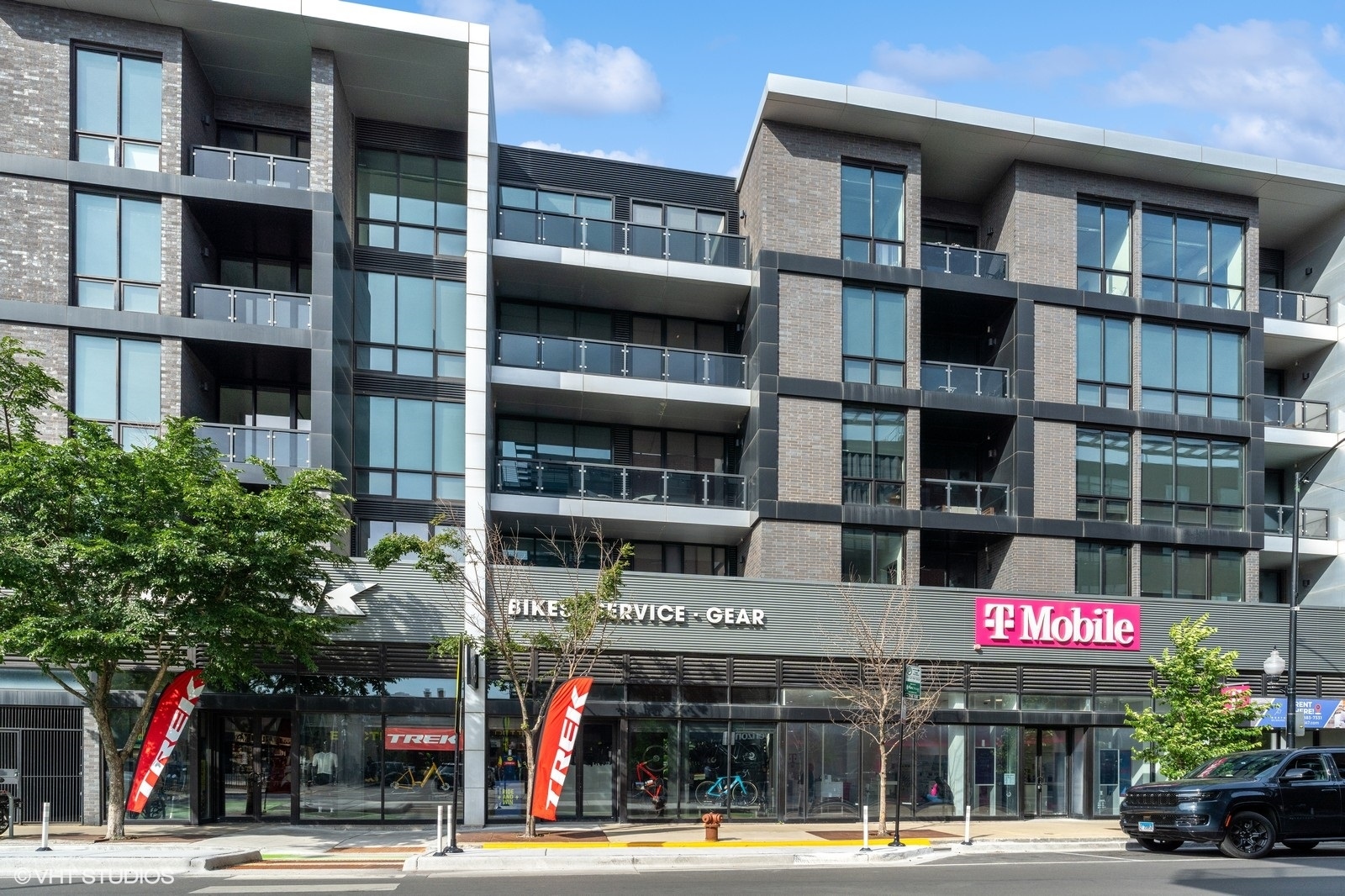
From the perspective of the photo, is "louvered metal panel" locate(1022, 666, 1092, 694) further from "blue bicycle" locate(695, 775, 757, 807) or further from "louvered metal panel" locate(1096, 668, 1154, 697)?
"blue bicycle" locate(695, 775, 757, 807)

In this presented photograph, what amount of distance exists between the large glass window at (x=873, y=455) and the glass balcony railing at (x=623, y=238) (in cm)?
499

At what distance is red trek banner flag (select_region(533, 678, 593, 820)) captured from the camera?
20.7 m

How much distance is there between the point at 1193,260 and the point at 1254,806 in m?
16.6

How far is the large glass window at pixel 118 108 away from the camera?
24.5m

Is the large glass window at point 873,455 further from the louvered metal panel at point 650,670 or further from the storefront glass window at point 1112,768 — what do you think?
the storefront glass window at point 1112,768

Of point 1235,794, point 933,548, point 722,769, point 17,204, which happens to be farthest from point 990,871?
point 17,204

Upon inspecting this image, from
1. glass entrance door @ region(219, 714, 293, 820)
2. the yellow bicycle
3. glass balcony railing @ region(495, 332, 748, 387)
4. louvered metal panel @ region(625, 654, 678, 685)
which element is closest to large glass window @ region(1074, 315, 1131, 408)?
glass balcony railing @ region(495, 332, 748, 387)

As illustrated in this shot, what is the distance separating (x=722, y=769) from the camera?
984 inches

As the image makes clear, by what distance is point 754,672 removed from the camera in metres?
25.3

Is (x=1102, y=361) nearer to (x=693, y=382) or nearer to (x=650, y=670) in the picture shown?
(x=693, y=382)

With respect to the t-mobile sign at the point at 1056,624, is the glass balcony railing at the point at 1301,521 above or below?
above

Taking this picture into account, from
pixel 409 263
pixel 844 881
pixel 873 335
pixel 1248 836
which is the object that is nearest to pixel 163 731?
pixel 409 263

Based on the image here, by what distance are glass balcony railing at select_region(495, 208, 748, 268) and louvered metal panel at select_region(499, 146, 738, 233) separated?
196cm

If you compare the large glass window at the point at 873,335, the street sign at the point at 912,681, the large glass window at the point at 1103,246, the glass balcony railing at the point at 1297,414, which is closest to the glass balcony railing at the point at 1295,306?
the glass balcony railing at the point at 1297,414
